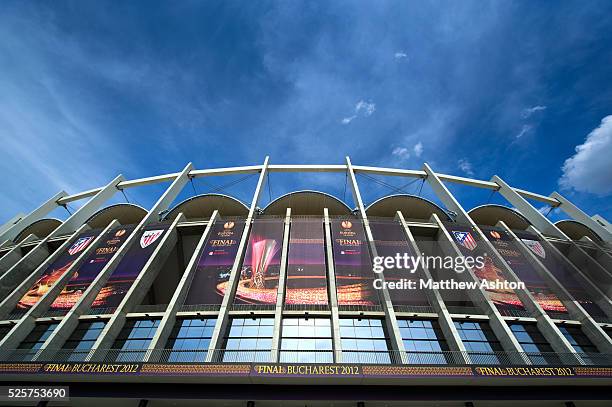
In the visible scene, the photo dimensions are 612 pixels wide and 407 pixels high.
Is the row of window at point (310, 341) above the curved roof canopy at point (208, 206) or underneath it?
underneath

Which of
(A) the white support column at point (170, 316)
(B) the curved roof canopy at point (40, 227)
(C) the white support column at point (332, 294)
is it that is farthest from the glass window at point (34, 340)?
(C) the white support column at point (332, 294)

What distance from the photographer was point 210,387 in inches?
611

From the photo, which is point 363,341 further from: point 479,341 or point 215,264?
point 215,264

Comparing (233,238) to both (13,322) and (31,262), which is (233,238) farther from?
(31,262)

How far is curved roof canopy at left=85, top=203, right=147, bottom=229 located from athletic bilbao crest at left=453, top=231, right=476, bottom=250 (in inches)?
1359

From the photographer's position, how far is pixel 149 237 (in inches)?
1083

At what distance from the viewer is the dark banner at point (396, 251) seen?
2323 cm

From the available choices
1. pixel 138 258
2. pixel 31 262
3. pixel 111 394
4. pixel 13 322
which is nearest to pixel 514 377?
pixel 111 394

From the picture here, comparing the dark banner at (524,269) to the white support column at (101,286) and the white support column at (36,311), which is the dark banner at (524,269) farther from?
the white support column at (36,311)

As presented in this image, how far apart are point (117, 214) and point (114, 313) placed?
18259 millimetres

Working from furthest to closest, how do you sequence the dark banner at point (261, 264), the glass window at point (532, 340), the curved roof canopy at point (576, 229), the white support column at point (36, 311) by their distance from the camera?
the curved roof canopy at point (576, 229)
the dark banner at point (261, 264)
the white support column at point (36, 311)
the glass window at point (532, 340)

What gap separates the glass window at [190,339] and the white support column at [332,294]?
867cm

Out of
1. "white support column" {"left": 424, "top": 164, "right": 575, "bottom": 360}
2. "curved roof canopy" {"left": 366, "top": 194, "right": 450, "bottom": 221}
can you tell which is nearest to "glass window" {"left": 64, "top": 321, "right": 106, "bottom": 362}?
"curved roof canopy" {"left": 366, "top": 194, "right": 450, "bottom": 221}

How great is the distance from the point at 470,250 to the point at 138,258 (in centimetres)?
2995
